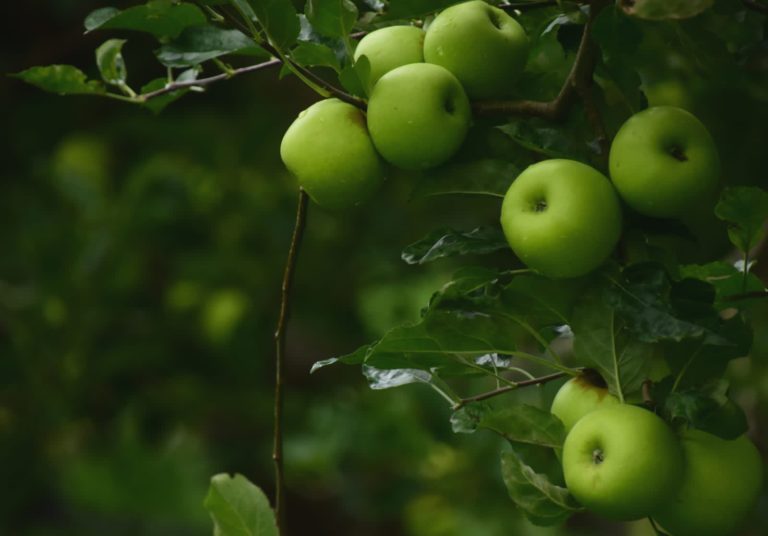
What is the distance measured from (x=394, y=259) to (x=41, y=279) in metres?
0.59

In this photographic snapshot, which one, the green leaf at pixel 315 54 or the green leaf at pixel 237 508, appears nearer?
the green leaf at pixel 315 54

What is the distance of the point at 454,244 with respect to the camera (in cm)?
65

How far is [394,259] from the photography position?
1.89m

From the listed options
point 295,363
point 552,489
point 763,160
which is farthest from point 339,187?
point 295,363

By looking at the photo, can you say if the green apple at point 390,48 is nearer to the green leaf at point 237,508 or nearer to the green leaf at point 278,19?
the green leaf at point 278,19

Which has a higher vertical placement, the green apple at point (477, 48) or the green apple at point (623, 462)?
the green apple at point (477, 48)

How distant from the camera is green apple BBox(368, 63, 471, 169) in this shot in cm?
63

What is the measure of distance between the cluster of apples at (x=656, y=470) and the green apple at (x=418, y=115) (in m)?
0.18

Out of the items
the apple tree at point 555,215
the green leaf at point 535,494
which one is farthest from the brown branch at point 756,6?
the green leaf at point 535,494

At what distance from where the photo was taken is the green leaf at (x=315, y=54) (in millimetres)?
647

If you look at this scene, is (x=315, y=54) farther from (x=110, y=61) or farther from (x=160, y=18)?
(x=110, y=61)

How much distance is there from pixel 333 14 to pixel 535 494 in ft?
1.05

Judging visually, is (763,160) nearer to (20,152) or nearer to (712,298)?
(712,298)

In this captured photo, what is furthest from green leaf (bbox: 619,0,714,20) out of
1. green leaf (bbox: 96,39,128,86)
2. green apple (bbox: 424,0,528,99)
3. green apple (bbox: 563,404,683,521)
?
green leaf (bbox: 96,39,128,86)
